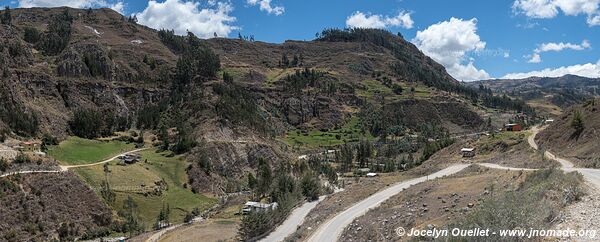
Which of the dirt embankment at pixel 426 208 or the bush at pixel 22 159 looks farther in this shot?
the bush at pixel 22 159

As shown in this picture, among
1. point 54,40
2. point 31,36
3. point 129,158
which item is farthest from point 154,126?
point 31,36

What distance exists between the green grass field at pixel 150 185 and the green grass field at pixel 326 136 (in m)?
66.3

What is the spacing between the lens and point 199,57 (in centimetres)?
17012

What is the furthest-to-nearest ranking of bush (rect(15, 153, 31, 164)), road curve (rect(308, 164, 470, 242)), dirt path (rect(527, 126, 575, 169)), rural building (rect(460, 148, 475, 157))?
rural building (rect(460, 148, 475, 157)) → bush (rect(15, 153, 31, 164)) → dirt path (rect(527, 126, 575, 169)) → road curve (rect(308, 164, 470, 242))

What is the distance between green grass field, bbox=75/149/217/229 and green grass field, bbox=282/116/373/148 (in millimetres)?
66335

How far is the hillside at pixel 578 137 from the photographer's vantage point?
54.3 metres

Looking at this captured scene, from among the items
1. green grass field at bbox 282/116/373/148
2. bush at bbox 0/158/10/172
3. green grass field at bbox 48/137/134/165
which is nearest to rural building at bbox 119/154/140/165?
green grass field at bbox 48/137/134/165

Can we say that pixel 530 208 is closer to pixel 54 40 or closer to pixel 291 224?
pixel 291 224

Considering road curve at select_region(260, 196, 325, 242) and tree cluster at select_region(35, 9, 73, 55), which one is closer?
road curve at select_region(260, 196, 325, 242)

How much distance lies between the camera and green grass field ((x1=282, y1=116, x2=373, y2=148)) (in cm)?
16875

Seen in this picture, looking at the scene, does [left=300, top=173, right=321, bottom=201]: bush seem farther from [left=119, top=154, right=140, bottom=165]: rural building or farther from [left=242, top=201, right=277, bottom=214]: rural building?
[left=119, top=154, right=140, bottom=165]: rural building

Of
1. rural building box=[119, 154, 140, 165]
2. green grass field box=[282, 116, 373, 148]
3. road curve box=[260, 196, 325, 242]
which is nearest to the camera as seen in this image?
road curve box=[260, 196, 325, 242]

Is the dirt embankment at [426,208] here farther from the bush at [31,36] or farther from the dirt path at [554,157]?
the bush at [31,36]

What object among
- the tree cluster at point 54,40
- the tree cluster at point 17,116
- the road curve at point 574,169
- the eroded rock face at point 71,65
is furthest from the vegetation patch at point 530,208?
the tree cluster at point 54,40
